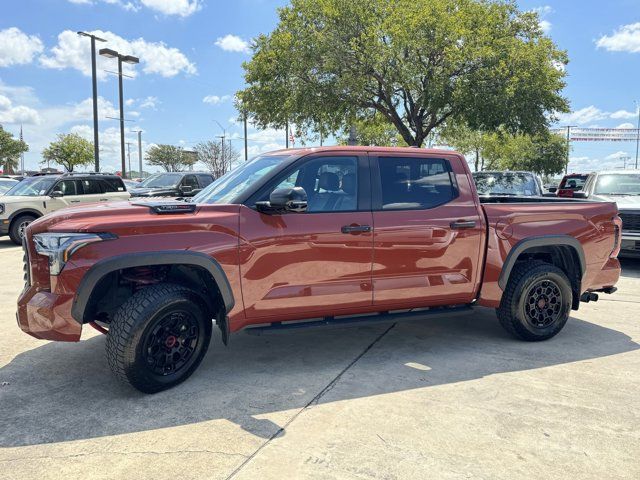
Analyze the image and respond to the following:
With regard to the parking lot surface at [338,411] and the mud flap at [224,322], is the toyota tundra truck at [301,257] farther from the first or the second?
the parking lot surface at [338,411]

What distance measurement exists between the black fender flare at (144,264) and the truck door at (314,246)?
0.58ft

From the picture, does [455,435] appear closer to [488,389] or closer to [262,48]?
[488,389]

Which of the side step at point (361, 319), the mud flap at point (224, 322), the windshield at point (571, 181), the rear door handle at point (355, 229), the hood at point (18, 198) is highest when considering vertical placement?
the windshield at point (571, 181)

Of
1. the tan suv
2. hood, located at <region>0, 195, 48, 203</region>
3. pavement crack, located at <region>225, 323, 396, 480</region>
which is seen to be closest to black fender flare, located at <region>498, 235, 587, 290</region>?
pavement crack, located at <region>225, 323, 396, 480</region>

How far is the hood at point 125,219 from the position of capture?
3.55m

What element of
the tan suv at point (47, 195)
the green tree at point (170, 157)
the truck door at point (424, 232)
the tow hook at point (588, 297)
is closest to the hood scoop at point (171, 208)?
the truck door at point (424, 232)

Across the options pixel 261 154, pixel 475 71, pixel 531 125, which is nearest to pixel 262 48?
pixel 475 71

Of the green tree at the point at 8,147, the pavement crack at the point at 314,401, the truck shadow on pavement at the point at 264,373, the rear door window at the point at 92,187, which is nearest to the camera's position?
the pavement crack at the point at 314,401

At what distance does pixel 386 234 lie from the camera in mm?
4281

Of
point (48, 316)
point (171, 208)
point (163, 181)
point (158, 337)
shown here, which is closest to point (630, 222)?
point (171, 208)

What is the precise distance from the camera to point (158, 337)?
3.73 m

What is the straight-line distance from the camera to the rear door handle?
4.13 meters

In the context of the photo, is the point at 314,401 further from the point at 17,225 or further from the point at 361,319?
the point at 17,225

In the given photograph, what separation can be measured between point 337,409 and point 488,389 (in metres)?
1.18
